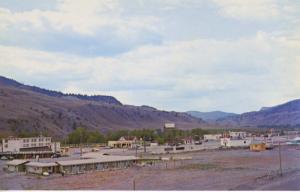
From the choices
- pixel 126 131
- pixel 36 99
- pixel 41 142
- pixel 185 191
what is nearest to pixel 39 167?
pixel 41 142

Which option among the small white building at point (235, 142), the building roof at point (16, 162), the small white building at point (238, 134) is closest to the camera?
the building roof at point (16, 162)

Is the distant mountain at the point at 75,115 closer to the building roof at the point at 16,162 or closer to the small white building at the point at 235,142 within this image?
the small white building at the point at 235,142

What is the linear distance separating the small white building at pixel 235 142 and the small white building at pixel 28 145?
250 centimetres

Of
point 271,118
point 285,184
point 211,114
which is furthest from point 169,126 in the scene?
point 285,184

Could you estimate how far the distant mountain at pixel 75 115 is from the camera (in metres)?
8.79

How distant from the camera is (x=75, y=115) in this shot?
10.2 metres

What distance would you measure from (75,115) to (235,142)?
2.86 metres

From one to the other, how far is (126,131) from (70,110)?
6.51 feet

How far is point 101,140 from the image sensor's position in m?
8.73

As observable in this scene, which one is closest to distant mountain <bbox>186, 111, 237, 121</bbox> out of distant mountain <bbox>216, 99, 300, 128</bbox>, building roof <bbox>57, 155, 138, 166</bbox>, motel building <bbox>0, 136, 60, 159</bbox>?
distant mountain <bbox>216, 99, 300, 128</bbox>

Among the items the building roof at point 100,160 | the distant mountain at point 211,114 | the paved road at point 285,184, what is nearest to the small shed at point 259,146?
the distant mountain at point 211,114

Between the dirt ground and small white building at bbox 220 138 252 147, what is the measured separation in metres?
0.12

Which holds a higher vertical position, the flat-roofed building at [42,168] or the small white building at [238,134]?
the small white building at [238,134]

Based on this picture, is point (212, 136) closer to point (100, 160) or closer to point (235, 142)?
point (235, 142)
